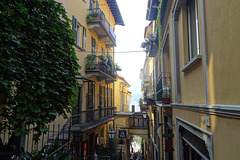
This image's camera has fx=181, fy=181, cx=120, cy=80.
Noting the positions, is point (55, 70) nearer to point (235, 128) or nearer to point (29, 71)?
point (29, 71)

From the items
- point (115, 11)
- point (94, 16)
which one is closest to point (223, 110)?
point (94, 16)

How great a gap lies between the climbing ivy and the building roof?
1449 centimetres

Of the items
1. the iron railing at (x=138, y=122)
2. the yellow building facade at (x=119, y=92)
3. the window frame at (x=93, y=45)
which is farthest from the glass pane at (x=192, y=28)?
the yellow building facade at (x=119, y=92)

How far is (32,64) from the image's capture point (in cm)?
320

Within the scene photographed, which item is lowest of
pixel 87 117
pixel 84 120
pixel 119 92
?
pixel 84 120

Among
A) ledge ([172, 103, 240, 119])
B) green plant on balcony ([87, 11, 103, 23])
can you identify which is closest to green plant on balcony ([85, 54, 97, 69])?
green plant on balcony ([87, 11, 103, 23])

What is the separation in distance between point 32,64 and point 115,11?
1728 centimetres

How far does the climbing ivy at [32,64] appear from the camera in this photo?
2617 mm

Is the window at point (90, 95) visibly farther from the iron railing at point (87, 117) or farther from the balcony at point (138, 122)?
the balcony at point (138, 122)

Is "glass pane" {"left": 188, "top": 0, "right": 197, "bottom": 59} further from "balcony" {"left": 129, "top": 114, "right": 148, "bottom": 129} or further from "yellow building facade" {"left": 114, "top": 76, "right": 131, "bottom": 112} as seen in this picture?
"yellow building facade" {"left": 114, "top": 76, "right": 131, "bottom": 112}

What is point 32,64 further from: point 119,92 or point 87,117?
point 119,92

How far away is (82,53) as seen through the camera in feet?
37.6

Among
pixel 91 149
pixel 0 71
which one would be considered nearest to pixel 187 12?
pixel 0 71

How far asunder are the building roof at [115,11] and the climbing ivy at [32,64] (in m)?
14.5
